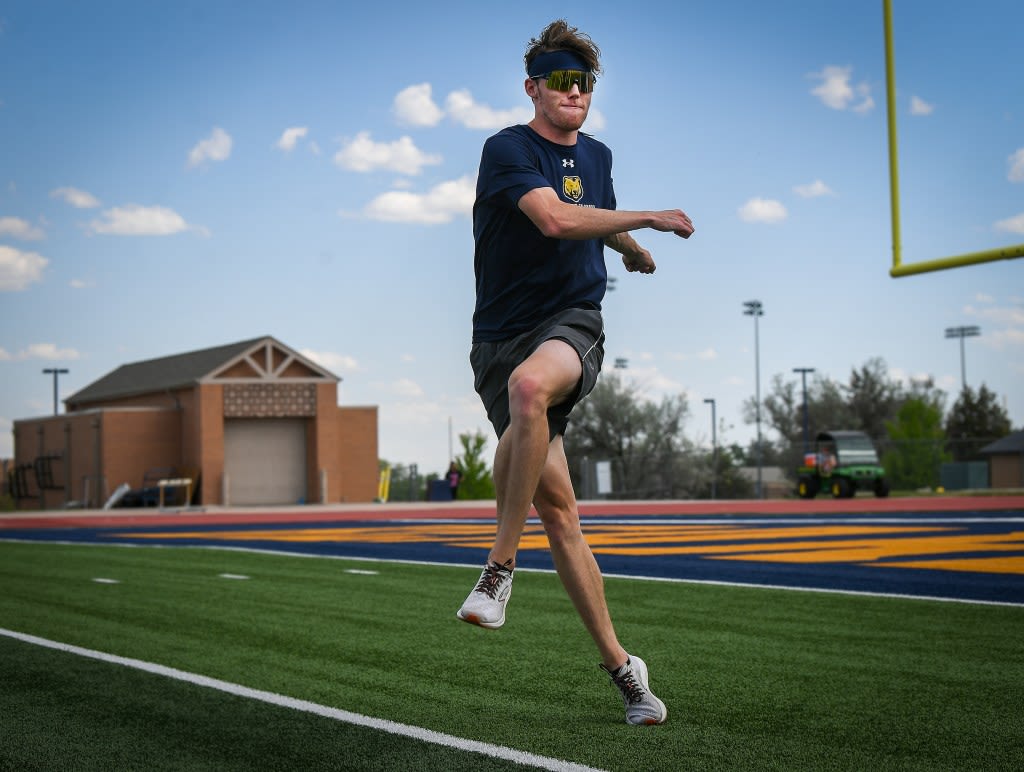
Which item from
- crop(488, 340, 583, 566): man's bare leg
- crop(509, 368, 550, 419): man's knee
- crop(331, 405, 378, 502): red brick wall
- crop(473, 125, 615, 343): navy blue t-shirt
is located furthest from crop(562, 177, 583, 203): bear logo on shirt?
crop(331, 405, 378, 502): red brick wall

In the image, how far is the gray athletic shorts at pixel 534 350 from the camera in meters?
4.03

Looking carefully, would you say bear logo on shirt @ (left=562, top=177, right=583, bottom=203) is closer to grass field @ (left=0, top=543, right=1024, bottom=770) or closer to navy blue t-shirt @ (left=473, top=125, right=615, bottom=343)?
navy blue t-shirt @ (left=473, top=125, right=615, bottom=343)

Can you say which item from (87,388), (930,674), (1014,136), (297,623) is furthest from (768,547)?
(87,388)

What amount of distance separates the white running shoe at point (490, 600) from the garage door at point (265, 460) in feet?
126

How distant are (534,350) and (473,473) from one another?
134 ft

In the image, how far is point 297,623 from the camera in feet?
23.3

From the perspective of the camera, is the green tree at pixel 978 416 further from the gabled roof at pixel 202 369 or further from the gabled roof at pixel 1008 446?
the gabled roof at pixel 202 369

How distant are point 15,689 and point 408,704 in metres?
1.74

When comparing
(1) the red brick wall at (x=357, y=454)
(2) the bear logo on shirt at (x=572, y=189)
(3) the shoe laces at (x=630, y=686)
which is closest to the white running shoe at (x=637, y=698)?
(3) the shoe laces at (x=630, y=686)

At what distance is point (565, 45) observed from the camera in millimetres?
4199

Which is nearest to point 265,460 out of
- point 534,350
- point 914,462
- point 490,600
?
point 914,462

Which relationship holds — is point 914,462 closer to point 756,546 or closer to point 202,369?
point 202,369

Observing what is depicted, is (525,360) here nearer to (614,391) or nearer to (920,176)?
(920,176)

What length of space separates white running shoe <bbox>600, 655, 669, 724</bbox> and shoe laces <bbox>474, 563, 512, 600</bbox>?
55 cm
